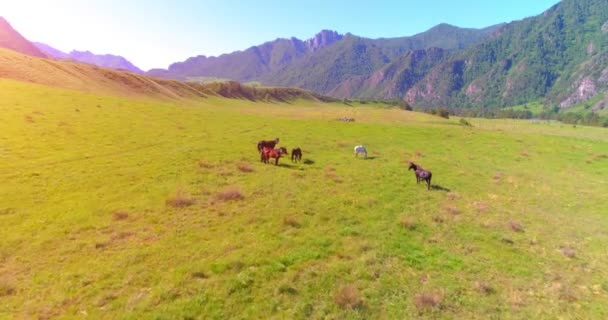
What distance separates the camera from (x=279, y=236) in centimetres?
1622

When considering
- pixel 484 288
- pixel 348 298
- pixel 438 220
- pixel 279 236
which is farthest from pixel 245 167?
pixel 484 288

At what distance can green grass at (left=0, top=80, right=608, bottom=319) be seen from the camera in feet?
37.9

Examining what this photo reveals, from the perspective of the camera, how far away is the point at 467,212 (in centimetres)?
2158

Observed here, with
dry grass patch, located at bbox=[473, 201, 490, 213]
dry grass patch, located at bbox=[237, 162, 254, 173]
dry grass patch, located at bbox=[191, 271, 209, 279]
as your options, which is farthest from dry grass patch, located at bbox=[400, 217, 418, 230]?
dry grass patch, located at bbox=[237, 162, 254, 173]

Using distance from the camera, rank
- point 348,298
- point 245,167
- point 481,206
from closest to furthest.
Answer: point 348,298 < point 481,206 < point 245,167

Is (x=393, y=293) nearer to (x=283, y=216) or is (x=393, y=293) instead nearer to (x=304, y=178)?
(x=283, y=216)

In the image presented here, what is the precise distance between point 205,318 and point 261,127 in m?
46.7

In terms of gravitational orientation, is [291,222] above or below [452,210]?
below

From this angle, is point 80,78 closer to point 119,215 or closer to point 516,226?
point 119,215

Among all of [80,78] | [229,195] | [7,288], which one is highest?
[80,78]

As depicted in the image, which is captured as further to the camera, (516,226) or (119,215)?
(516,226)

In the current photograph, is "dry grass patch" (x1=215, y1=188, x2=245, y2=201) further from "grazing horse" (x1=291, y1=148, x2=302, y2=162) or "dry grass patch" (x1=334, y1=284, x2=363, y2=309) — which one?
"grazing horse" (x1=291, y1=148, x2=302, y2=162)

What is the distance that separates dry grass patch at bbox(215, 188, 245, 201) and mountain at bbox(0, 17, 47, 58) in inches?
7661

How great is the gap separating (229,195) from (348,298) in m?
11.7
